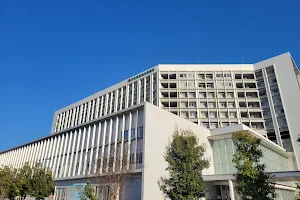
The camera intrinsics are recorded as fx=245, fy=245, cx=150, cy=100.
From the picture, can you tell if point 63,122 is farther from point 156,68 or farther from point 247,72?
point 247,72

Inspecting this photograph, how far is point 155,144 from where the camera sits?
26.5 meters

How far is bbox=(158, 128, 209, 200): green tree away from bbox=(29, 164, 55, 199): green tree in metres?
17.0

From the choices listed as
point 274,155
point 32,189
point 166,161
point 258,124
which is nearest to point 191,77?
point 258,124

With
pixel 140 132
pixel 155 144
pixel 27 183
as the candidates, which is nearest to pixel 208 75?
pixel 140 132

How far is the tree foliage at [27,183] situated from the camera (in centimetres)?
3250

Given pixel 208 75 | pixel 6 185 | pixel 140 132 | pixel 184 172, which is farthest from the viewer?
pixel 208 75

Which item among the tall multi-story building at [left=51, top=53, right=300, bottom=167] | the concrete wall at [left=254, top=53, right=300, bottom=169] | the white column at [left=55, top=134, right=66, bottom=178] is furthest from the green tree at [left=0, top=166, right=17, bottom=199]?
the concrete wall at [left=254, top=53, right=300, bottom=169]

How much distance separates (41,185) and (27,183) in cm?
326

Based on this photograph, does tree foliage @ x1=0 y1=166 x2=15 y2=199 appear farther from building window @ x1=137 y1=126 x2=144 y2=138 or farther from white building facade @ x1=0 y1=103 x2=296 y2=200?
building window @ x1=137 y1=126 x2=144 y2=138

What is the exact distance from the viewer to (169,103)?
200 ft

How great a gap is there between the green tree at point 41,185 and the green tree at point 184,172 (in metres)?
17.0

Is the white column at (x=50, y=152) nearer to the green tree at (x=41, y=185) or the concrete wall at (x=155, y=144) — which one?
the green tree at (x=41, y=185)

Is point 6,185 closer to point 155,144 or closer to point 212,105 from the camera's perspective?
point 155,144

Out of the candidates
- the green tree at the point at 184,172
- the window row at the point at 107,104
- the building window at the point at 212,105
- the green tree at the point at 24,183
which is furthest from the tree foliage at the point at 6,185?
the building window at the point at 212,105
